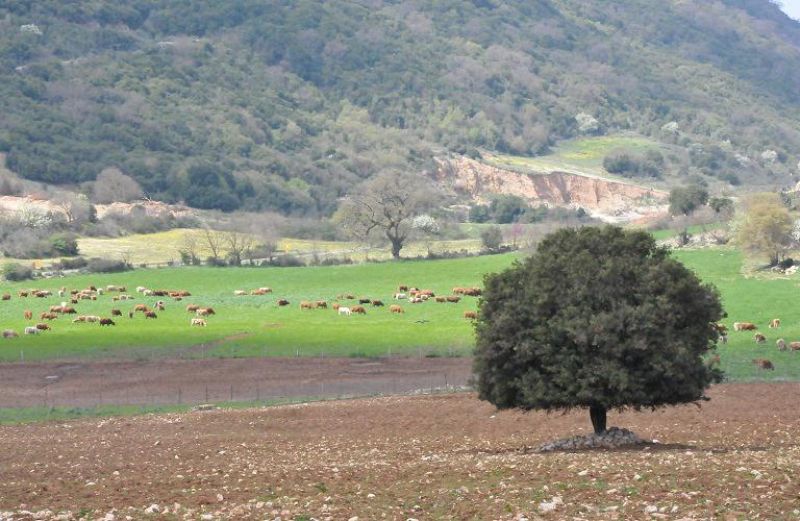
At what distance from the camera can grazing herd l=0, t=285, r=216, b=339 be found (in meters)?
73.4

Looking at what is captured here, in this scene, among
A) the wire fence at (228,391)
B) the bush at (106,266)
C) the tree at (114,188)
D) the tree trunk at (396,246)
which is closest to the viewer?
the wire fence at (228,391)

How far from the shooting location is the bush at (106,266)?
110 m

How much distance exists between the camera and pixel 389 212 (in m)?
118

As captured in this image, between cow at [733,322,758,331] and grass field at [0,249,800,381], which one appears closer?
grass field at [0,249,800,381]

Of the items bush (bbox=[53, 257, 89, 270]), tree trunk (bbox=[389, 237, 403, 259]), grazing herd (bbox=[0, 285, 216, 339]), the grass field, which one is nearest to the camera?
the grass field

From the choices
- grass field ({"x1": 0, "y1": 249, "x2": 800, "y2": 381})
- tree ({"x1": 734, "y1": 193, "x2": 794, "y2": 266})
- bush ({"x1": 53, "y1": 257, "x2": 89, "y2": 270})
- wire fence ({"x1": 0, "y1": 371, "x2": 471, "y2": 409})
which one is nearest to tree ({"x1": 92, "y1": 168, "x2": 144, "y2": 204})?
bush ({"x1": 53, "y1": 257, "x2": 89, "y2": 270})

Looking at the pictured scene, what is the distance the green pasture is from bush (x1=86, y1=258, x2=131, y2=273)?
14.5 feet

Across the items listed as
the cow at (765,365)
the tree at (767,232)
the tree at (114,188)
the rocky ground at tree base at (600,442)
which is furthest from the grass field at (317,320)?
the tree at (114,188)

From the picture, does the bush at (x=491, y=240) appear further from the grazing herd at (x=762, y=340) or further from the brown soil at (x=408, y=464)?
the brown soil at (x=408, y=464)

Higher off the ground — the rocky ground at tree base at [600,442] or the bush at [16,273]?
the bush at [16,273]

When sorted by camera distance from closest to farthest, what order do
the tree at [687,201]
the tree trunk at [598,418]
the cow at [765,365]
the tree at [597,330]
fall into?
the tree at [597,330] < the tree trunk at [598,418] < the cow at [765,365] < the tree at [687,201]

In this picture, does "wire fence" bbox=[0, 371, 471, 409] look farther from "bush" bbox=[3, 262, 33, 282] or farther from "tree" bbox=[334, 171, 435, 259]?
"tree" bbox=[334, 171, 435, 259]

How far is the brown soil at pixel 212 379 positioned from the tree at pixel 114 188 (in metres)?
110

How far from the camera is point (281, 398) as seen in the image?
163 ft
